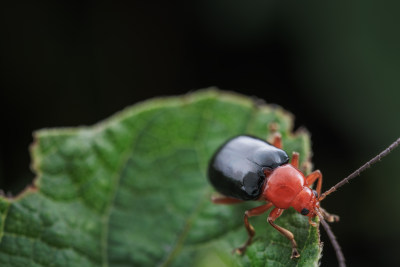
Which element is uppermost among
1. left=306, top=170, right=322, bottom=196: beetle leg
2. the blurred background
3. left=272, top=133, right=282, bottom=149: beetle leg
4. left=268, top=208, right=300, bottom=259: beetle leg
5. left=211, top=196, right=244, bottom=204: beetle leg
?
the blurred background

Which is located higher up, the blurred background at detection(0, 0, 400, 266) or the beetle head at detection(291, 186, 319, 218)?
the blurred background at detection(0, 0, 400, 266)

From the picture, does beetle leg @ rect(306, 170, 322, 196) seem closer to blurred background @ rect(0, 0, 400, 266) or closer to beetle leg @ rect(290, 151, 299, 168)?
beetle leg @ rect(290, 151, 299, 168)

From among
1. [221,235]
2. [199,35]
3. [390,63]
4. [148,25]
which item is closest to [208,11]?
[199,35]

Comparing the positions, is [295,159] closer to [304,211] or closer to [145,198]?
[304,211]

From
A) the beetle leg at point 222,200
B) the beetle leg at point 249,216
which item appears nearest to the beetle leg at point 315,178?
the beetle leg at point 249,216

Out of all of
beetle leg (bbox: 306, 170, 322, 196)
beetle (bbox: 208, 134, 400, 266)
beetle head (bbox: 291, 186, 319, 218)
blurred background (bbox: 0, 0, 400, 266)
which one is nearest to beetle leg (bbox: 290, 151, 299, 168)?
beetle (bbox: 208, 134, 400, 266)

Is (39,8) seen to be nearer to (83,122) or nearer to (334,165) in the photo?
(83,122)

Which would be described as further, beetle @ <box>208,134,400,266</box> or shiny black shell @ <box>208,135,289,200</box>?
shiny black shell @ <box>208,135,289,200</box>
